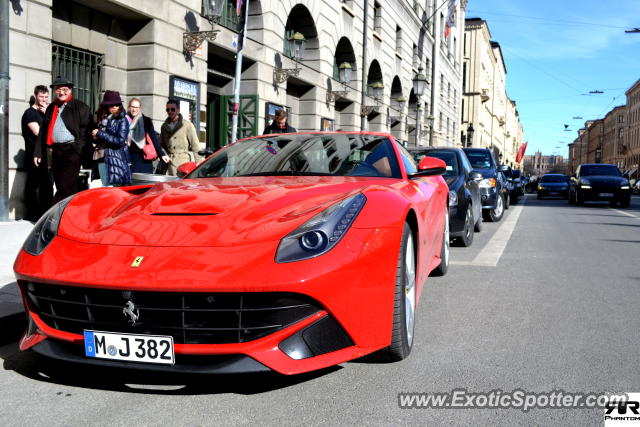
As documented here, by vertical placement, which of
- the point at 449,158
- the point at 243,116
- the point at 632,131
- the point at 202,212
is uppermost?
the point at 632,131

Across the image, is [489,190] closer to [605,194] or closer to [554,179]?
[605,194]

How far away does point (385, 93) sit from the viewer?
28000mm

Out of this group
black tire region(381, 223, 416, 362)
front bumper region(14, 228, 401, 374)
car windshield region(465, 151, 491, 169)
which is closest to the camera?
front bumper region(14, 228, 401, 374)

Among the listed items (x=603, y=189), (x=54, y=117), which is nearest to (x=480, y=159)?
(x=603, y=189)

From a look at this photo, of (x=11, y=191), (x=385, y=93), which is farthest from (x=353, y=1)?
(x=11, y=191)

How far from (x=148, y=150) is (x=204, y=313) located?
5.93 meters

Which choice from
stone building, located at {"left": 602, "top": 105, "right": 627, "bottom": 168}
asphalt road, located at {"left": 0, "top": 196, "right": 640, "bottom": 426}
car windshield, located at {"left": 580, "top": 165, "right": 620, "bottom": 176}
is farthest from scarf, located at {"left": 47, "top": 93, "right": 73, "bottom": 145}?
stone building, located at {"left": 602, "top": 105, "right": 627, "bottom": 168}

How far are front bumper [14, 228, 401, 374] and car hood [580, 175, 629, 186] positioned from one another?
2045 cm

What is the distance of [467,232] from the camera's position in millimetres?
8539

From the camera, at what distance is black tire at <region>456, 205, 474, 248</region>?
8372 millimetres

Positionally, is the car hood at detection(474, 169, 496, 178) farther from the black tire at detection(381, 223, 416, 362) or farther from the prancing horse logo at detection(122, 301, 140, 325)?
the prancing horse logo at detection(122, 301, 140, 325)

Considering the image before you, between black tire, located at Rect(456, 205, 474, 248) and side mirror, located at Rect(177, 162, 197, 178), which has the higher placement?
side mirror, located at Rect(177, 162, 197, 178)

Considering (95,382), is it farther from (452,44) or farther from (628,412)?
(452,44)

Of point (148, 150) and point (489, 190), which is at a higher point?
point (148, 150)
